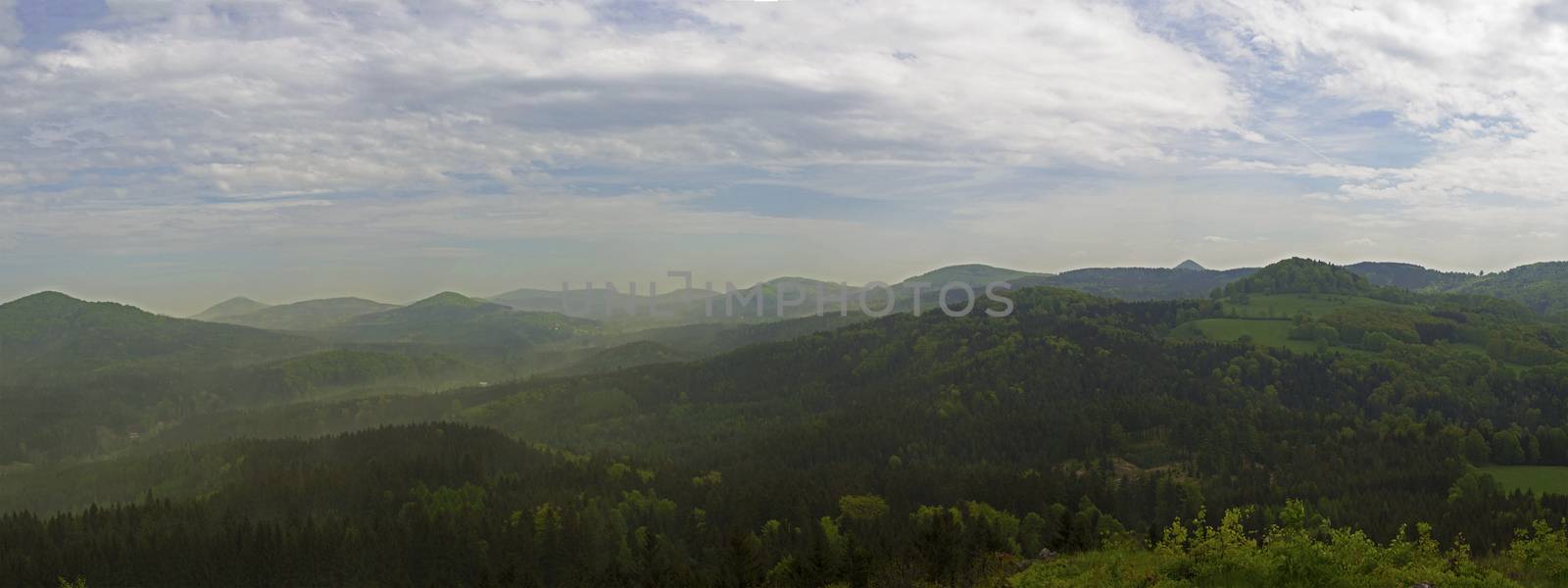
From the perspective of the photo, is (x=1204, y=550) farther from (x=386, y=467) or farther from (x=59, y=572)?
Result: (x=386, y=467)

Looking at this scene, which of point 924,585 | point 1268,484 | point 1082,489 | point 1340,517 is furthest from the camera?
point 1268,484

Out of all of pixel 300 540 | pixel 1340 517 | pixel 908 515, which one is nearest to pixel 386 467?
pixel 300 540

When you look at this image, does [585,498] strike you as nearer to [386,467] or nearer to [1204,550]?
[386,467]

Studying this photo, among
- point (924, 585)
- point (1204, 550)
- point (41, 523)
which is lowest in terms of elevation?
point (41, 523)

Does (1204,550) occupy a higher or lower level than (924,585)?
higher

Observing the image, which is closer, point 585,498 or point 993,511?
point 993,511

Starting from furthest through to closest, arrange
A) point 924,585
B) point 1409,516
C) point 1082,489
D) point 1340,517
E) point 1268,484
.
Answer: point 1268,484, point 1082,489, point 1340,517, point 1409,516, point 924,585

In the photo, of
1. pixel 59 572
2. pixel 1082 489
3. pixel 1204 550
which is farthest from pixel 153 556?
pixel 1082 489
